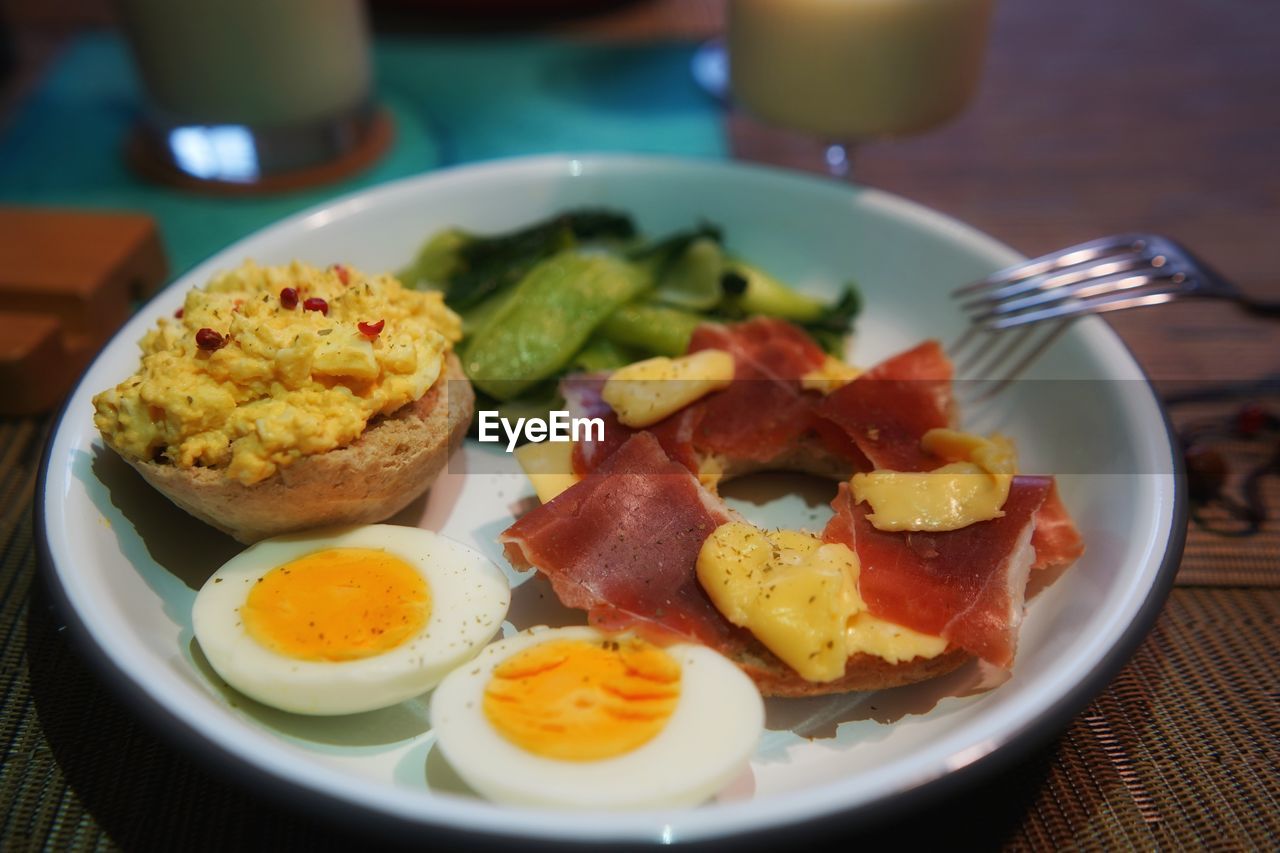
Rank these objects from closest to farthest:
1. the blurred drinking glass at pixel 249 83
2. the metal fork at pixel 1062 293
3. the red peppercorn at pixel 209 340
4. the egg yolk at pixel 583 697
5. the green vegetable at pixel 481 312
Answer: the egg yolk at pixel 583 697, the red peppercorn at pixel 209 340, the metal fork at pixel 1062 293, the green vegetable at pixel 481 312, the blurred drinking glass at pixel 249 83

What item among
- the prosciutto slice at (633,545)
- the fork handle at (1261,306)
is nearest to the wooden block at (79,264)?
the prosciutto slice at (633,545)

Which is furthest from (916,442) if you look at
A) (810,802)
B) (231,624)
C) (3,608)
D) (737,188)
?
(3,608)

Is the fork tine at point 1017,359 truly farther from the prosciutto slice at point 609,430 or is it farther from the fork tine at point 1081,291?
the prosciutto slice at point 609,430

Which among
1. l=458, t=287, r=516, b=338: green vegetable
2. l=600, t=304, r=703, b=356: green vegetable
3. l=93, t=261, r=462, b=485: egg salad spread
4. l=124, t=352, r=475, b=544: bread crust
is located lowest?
l=600, t=304, r=703, b=356: green vegetable

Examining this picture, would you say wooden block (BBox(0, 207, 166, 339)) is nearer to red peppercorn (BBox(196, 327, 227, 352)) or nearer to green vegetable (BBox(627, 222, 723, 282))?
red peppercorn (BBox(196, 327, 227, 352))

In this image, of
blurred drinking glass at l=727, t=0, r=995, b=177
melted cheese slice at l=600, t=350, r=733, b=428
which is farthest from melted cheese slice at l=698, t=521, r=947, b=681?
blurred drinking glass at l=727, t=0, r=995, b=177

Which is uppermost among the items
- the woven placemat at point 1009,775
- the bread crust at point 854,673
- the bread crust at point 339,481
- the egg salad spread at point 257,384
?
the egg salad spread at point 257,384

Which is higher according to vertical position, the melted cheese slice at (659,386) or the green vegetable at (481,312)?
the melted cheese slice at (659,386)

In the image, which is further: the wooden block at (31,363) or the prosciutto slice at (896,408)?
the wooden block at (31,363)
